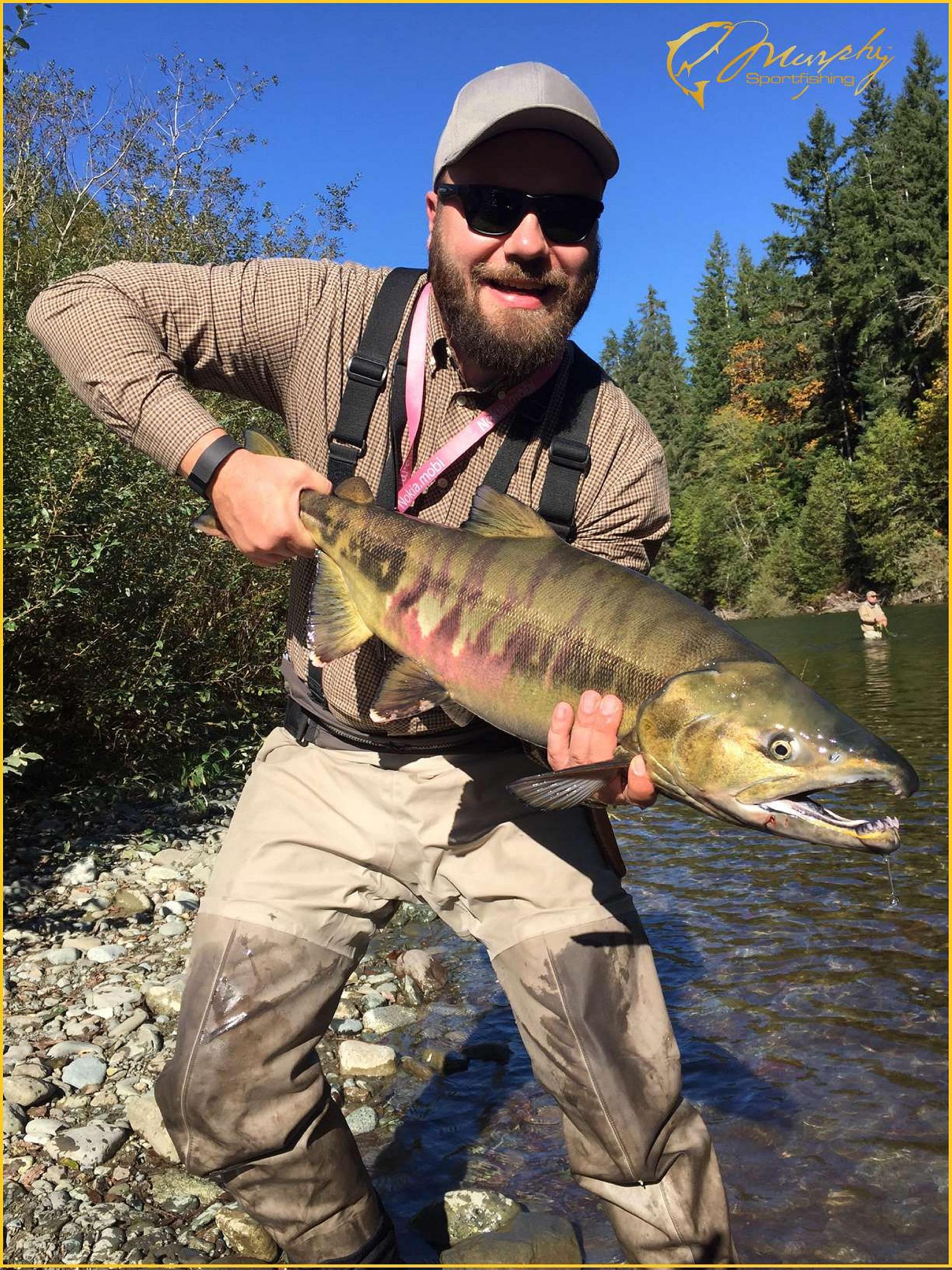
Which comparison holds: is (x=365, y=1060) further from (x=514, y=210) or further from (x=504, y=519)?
(x=514, y=210)

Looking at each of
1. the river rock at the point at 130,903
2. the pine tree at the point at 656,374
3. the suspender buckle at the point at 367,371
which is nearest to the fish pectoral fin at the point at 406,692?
the suspender buckle at the point at 367,371

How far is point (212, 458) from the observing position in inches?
125

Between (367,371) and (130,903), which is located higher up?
(367,371)

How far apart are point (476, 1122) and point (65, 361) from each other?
3.82m

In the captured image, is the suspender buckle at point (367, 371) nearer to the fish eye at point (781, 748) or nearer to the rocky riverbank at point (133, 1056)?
the fish eye at point (781, 748)

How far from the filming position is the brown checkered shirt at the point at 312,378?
3.42 metres

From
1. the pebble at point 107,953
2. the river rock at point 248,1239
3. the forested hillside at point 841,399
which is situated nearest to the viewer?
the river rock at point 248,1239

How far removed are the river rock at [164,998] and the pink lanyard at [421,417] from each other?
10.5 ft

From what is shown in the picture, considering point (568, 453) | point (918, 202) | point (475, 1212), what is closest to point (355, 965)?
point (475, 1212)

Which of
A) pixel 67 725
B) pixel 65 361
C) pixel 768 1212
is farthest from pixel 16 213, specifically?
pixel 768 1212

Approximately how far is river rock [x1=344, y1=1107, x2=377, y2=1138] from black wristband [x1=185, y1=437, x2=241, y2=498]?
10.1 feet

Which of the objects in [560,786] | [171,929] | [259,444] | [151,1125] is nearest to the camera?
[560,786]

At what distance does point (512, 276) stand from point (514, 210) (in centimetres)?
22

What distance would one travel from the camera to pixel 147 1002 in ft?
17.6
